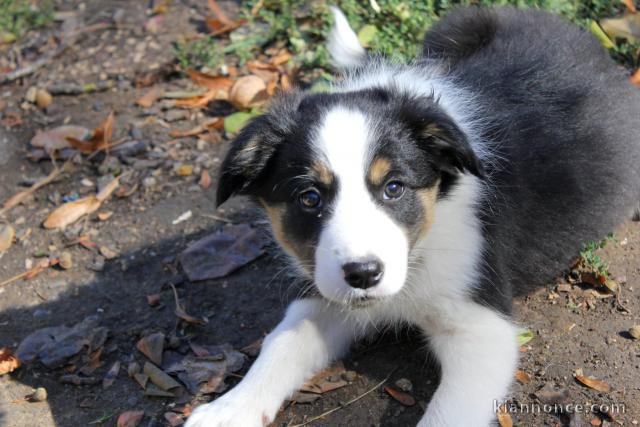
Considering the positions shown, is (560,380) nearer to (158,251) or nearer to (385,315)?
(385,315)

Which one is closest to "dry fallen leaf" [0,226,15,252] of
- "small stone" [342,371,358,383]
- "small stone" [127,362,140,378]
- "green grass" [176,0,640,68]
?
"small stone" [127,362,140,378]

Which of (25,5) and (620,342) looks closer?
(620,342)

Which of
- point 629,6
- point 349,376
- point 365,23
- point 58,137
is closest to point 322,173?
point 349,376

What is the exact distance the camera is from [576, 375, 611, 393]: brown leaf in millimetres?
3092

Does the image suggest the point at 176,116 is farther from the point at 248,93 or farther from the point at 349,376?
the point at 349,376

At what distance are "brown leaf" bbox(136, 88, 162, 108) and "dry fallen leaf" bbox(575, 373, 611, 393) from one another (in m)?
3.43

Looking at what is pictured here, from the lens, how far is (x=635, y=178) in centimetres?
372

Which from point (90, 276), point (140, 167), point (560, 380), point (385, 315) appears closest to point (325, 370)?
point (385, 315)

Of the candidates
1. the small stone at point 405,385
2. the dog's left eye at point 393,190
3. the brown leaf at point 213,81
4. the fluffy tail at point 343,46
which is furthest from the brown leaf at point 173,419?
the brown leaf at point 213,81

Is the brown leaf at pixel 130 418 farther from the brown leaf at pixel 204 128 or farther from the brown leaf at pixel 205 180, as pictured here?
the brown leaf at pixel 204 128

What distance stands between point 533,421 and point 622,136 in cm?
145

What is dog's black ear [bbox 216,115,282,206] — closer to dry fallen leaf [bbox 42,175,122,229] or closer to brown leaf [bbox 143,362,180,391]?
brown leaf [bbox 143,362,180,391]

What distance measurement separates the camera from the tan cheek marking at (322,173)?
280 cm

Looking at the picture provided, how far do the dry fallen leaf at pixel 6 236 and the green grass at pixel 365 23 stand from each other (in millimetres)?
1710
